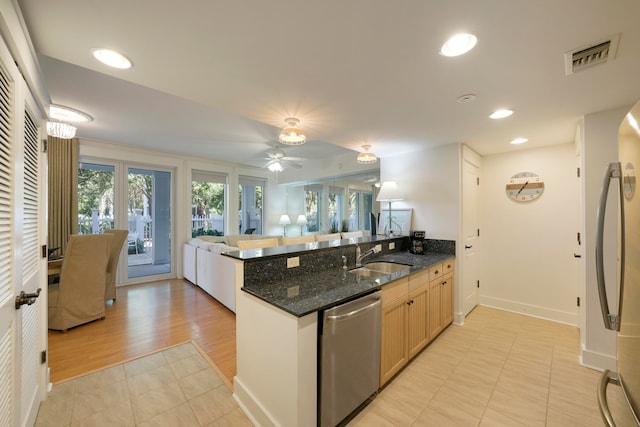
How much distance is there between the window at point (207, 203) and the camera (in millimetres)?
5527

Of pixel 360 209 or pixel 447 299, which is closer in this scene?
pixel 447 299

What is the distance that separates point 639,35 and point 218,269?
4.40 meters

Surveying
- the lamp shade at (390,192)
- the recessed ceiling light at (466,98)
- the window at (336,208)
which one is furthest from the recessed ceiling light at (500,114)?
the window at (336,208)

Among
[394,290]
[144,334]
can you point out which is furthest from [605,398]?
[144,334]

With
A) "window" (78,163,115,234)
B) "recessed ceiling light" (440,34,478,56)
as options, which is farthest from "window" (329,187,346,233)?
"window" (78,163,115,234)

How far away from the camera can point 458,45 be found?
136 cm

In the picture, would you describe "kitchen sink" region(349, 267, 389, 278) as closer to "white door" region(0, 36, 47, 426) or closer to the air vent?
the air vent

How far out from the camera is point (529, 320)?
325cm

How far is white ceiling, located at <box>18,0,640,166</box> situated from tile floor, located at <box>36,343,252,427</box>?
7.64 feet

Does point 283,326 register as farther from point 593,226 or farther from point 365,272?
point 593,226

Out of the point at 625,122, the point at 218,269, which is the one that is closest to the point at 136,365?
the point at 218,269

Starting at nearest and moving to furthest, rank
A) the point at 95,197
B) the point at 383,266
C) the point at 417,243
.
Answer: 1. the point at 383,266
2. the point at 417,243
3. the point at 95,197

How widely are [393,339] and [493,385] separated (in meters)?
0.91

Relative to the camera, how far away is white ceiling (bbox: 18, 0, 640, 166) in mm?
1146
